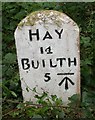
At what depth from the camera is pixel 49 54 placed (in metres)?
2.41

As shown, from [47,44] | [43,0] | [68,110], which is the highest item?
[43,0]

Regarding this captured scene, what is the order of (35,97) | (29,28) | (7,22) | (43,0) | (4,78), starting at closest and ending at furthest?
(29,28)
(35,97)
(4,78)
(43,0)
(7,22)

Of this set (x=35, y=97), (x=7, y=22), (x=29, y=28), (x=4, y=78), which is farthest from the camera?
(x=7, y=22)

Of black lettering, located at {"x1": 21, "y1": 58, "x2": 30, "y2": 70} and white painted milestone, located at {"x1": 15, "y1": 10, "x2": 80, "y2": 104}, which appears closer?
white painted milestone, located at {"x1": 15, "y1": 10, "x2": 80, "y2": 104}

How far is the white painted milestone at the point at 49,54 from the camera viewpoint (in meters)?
2.32

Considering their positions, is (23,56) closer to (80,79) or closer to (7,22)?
(80,79)

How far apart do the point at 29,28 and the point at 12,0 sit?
0.91 m

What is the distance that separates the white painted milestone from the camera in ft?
7.61

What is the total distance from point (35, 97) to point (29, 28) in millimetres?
425

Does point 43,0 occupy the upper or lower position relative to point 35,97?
upper

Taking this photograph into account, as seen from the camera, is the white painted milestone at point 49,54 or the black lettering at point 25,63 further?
the black lettering at point 25,63

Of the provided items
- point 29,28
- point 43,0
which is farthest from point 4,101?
point 43,0

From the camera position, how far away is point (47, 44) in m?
2.37

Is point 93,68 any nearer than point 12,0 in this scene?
Yes
